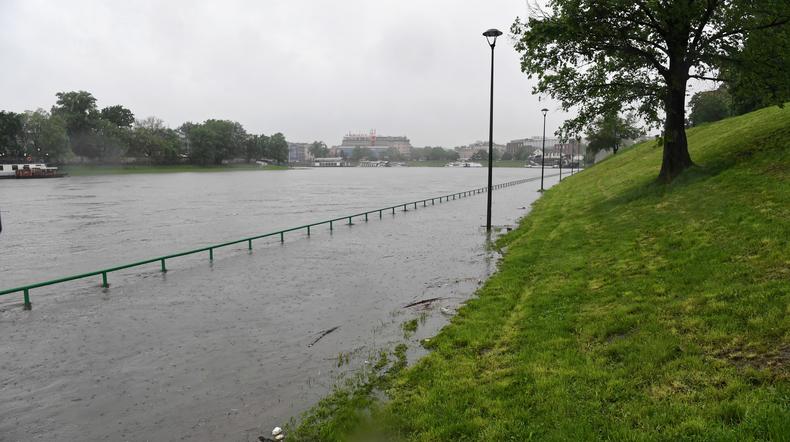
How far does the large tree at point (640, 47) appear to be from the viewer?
18219mm

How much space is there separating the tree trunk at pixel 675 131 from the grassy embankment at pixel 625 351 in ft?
21.6

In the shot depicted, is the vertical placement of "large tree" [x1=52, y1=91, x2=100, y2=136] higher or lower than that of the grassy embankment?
higher

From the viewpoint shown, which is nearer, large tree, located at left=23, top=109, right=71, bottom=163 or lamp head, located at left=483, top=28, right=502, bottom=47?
lamp head, located at left=483, top=28, right=502, bottom=47

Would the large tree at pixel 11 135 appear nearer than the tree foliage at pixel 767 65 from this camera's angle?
No

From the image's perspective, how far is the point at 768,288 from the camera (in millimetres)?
7855

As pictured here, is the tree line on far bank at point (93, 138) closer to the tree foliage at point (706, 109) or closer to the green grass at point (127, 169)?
the green grass at point (127, 169)

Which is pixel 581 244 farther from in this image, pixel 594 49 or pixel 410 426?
pixel 410 426

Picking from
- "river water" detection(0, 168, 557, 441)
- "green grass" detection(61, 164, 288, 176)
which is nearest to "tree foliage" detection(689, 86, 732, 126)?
"river water" detection(0, 168, 557, 441)

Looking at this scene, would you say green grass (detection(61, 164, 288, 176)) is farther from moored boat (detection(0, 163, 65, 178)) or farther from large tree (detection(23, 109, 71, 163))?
moored boat (detection(0, 163, 65, 178))

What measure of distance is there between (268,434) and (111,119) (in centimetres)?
16985

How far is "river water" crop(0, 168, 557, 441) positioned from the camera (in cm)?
772

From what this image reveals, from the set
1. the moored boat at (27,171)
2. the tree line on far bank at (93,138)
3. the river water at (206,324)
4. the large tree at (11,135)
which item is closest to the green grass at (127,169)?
the tree line on far bank at (93,138)

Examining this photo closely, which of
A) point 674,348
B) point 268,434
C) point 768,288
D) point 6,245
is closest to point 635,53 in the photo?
point 768,288

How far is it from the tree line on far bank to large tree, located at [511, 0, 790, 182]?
134376 millimetres
